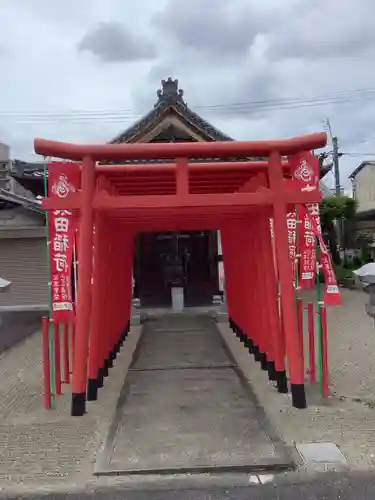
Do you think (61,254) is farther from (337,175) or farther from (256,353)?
(337,175)

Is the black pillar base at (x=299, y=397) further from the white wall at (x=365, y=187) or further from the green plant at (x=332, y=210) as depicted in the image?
the white wall at (x=365, y=187)

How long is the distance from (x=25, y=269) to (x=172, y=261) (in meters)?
5.12

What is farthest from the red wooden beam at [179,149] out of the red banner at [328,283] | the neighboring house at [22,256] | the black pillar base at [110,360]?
the neighboring house at [22,256]

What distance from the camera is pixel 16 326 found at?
14141 mm

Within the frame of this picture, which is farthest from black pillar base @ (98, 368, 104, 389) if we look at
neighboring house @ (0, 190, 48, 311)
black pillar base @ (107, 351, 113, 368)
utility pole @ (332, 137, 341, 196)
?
utility pole @ (332, 137, 341, 196)

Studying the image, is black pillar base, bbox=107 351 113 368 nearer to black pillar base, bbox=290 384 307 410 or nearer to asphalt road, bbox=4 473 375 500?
black pillar base, bbox=290 384 307 410

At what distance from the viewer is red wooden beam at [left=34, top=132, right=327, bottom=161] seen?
19.6 feet

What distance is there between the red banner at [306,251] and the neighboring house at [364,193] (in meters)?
21.1

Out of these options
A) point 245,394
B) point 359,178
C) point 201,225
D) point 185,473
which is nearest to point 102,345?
point 245,394

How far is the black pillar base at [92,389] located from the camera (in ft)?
22.4

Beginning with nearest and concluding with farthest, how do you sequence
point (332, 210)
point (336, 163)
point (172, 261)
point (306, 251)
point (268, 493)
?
point (268, 493)
point (306, 251)
point (172, 261)
point (332, 210)
point (336, 163)

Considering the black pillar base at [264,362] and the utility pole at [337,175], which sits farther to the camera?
the utility pole at [337,175]

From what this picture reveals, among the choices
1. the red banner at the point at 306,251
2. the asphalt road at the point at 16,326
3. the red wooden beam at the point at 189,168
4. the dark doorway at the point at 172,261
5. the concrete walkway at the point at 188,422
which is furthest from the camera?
the dark doorway at the point at 172,261

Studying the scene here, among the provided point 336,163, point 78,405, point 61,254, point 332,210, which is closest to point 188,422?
point 78,405
